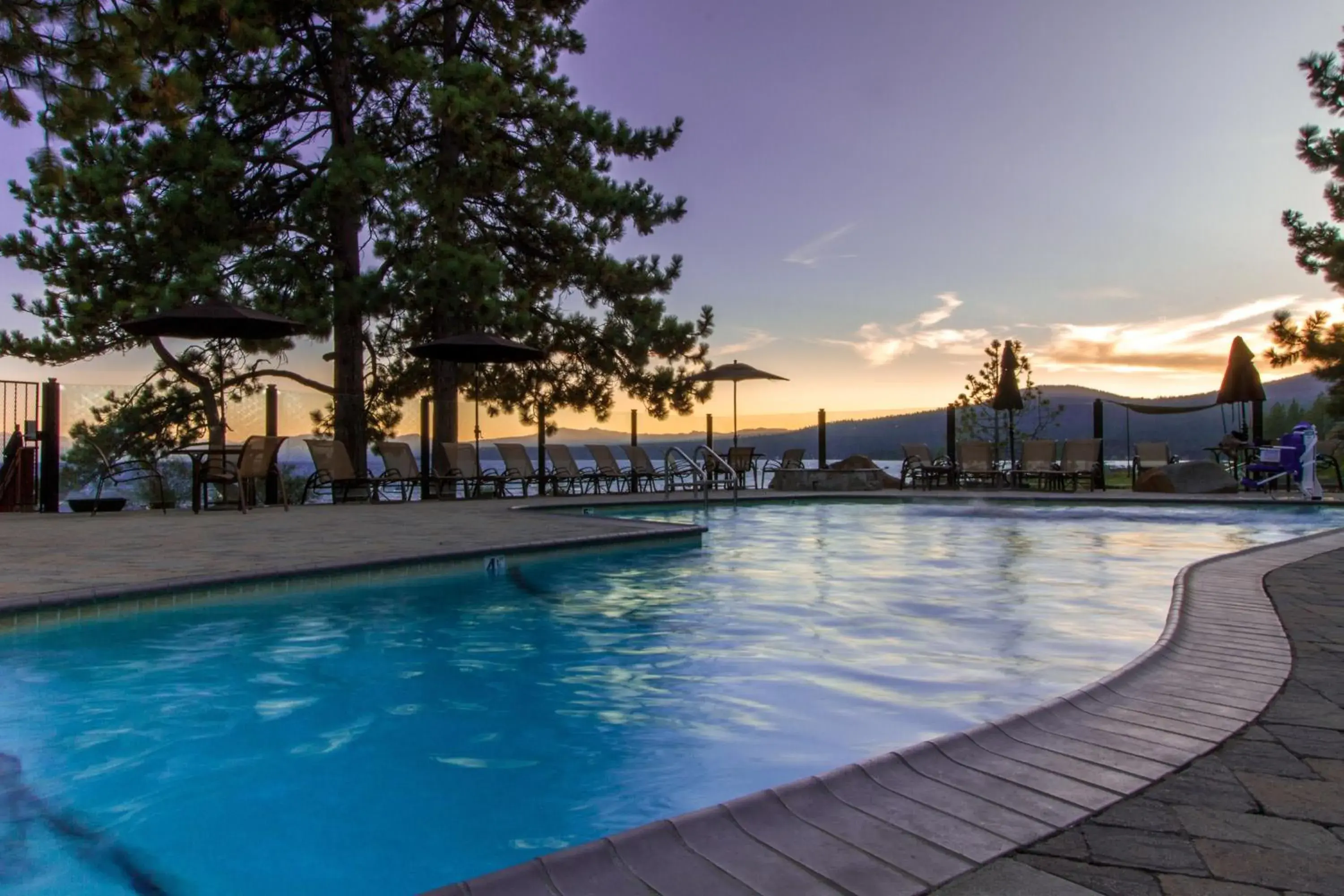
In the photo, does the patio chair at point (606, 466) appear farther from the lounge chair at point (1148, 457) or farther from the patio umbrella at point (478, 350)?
the lounge chair at point (1148, 457)

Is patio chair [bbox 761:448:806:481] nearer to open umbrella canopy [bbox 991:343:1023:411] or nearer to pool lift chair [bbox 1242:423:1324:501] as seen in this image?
open umbrella canopy [bbox 991:343:1023:411]

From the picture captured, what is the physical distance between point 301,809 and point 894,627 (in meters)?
3.17

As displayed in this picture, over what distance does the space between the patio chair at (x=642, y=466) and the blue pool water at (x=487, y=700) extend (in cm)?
799

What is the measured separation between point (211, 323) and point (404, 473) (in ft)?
11.4

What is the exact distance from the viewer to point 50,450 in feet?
33.3

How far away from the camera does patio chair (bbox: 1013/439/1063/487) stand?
49.6ft

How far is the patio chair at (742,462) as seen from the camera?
15.4 metres

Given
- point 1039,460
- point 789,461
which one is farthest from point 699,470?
point 1039,460

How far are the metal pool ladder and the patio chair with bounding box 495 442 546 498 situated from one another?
2115 millimetres

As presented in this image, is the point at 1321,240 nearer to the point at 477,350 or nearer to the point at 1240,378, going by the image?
the point at 1240,378


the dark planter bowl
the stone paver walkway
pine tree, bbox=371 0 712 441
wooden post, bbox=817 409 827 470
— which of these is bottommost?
the stone paver walkway

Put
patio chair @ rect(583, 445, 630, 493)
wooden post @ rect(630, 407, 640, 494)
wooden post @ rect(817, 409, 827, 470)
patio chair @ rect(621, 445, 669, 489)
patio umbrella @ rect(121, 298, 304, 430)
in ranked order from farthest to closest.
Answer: wooden post @ rect(817, 409, 827, 470)
wooden post @ rect(630, 407, 640, 494)
patio chair @ rect(621, 445, 669, 489)
patio chair @ rect(583, 445, 630, 493)
patio umbrella @ rect(121, 298, 304, 430)

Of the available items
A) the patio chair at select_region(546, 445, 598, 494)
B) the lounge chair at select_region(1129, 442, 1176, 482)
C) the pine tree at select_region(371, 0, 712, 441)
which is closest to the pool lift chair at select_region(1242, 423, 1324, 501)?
the lounge chair at select_region(1129, 442, 1176, 482)

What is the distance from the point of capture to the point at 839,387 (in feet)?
82.4
